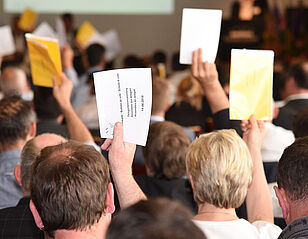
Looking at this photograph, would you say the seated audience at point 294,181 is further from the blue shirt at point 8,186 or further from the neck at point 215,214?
the blue shirt at point 8,186

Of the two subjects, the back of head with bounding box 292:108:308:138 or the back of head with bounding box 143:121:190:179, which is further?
the back of head with bounding box 292:108:308:138

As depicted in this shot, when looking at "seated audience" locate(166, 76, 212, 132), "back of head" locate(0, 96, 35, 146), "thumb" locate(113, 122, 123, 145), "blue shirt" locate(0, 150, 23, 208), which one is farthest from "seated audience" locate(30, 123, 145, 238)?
A: "seated audience" locate(166, 76, 212, 132)

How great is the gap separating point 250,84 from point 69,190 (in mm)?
1089

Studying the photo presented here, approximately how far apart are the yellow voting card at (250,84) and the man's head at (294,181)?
1.88 ft

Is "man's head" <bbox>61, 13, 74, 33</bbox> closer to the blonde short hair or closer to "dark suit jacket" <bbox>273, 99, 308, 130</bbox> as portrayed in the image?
"dark suit jacket" <bbox>273, 99, 308, 130</bbox>

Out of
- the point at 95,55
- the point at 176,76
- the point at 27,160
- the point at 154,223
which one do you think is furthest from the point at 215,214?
the point at 176,76

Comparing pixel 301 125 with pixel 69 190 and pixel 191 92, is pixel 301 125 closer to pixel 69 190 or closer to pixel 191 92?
pixel 69 190

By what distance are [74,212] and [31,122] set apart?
1592mm

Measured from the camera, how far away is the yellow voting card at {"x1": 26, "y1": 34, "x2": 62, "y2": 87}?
3.00 m

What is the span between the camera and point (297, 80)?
199 inches

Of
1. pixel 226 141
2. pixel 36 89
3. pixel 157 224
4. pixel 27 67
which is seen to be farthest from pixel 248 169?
pixel 27 67

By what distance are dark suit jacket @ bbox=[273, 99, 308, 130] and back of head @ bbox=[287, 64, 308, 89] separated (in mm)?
203

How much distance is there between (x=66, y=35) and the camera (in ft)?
34.6

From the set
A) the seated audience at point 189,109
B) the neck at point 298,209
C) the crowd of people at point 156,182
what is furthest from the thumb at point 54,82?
the seated audience at point 189,109
